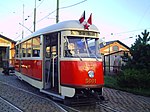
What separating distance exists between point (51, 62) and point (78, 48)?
193 cm

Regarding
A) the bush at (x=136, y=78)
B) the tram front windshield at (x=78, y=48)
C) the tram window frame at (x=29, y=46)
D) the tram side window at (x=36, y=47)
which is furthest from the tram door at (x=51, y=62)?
the bush at (x=136, y=78)

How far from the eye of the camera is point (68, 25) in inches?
381

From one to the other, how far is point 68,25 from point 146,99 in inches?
197

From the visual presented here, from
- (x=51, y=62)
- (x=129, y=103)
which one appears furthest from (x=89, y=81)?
(x=51, y=62)

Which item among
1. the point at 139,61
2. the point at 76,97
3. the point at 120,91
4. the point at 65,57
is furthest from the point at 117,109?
the point at 139,61

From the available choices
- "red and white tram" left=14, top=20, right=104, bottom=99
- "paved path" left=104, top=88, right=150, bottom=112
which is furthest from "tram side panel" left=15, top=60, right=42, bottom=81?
"paved path" left=104, top=88, right=150, bottom=112

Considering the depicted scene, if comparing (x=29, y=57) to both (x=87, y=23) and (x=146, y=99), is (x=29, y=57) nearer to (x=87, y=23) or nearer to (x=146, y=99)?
(x=87, y=23)

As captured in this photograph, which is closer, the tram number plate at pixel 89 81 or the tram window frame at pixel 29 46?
the tram number plate at pixel 89 81

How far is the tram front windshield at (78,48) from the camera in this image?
956cm

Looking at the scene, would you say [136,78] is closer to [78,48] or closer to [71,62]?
[78,48]

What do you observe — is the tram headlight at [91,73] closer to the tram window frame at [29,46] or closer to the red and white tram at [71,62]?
the red and white tram at [71,62]

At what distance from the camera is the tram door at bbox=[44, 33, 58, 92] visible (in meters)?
10.6

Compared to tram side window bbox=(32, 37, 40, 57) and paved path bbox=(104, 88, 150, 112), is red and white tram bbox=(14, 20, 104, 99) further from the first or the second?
paved path bbox=(104, 88, 150, 112)

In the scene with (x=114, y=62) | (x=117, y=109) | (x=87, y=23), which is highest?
(x=87, y=23)
